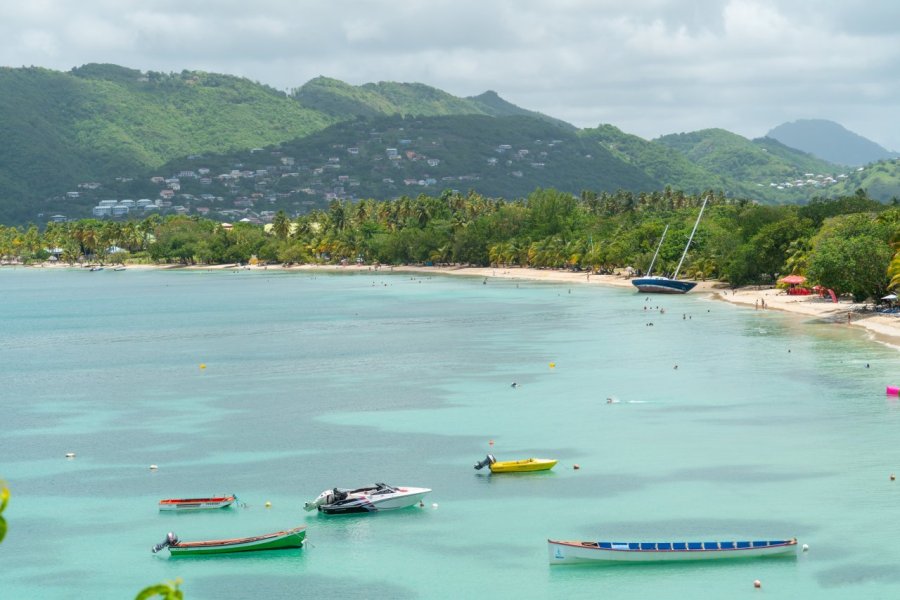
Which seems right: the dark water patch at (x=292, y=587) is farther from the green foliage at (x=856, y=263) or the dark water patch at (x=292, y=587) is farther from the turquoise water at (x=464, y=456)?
the green foliage at (x=856, y=263)

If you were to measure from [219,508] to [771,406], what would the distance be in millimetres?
38716

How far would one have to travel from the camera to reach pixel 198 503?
178 feet

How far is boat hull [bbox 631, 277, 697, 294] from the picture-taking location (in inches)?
6757

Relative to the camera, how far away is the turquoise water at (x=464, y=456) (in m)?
46.0

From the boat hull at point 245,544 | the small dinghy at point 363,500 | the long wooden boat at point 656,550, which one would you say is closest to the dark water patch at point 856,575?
the long wooden boat at point 656,550

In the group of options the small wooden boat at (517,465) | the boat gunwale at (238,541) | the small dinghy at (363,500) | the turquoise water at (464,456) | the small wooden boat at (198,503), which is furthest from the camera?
the small wooden boat at (517,465)

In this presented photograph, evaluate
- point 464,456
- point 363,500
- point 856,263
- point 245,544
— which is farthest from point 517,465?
point 856,263

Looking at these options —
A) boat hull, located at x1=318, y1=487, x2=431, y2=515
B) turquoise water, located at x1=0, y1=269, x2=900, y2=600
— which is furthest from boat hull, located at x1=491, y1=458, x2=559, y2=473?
boat hull, located at x1=318, y1=487, x2=431, y2=515

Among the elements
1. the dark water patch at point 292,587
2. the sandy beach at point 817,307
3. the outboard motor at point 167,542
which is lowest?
the dark water patch at point 292,587

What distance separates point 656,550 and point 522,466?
50.5ft

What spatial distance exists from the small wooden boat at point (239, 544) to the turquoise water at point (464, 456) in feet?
1.50

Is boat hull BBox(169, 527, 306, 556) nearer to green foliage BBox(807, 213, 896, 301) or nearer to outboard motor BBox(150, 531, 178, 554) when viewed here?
outboard motor BBox(150, 531, 178, 554)

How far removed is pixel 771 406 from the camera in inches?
3007

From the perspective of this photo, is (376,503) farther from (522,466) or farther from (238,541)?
(522,466)
